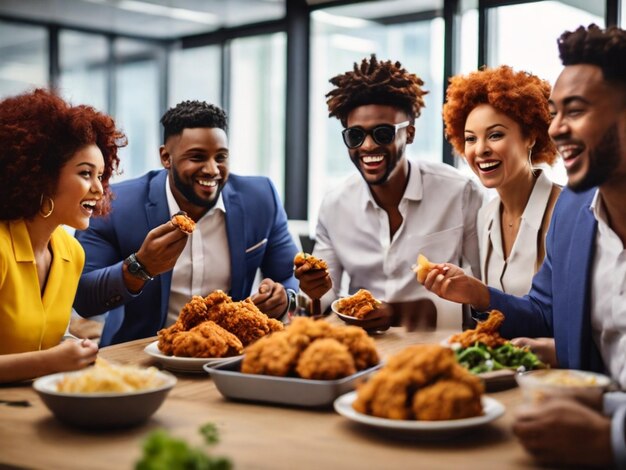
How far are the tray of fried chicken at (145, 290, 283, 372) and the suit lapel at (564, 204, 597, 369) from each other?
88cm

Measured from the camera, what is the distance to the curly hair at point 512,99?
3.57 meters

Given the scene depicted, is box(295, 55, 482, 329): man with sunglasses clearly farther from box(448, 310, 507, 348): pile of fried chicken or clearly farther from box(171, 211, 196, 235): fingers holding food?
box(448, 310, 507, 348): pile of fried chicken

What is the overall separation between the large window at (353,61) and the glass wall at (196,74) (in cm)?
140

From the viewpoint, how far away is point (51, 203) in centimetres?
248

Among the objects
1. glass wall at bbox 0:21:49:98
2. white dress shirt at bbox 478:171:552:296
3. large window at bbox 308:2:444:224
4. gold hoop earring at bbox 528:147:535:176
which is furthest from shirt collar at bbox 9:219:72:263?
glass wall at bbox 0:21:49:98

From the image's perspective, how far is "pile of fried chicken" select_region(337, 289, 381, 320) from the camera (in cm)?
291

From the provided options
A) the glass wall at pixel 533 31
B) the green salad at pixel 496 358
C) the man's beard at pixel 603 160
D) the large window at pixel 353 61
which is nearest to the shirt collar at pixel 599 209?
the man's beard at pixel 603 160

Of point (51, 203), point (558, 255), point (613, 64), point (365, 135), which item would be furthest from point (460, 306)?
point (51, 203)

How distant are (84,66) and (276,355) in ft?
25.4

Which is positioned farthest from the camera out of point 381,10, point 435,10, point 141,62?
point 141,62

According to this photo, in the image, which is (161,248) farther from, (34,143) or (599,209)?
(599,209)

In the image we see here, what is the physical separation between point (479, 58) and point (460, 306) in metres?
3.57

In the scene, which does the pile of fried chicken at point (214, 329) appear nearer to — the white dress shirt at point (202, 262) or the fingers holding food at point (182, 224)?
the fingers holding food at point (182, 224)

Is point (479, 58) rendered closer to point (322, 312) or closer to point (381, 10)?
point (381, 10)
